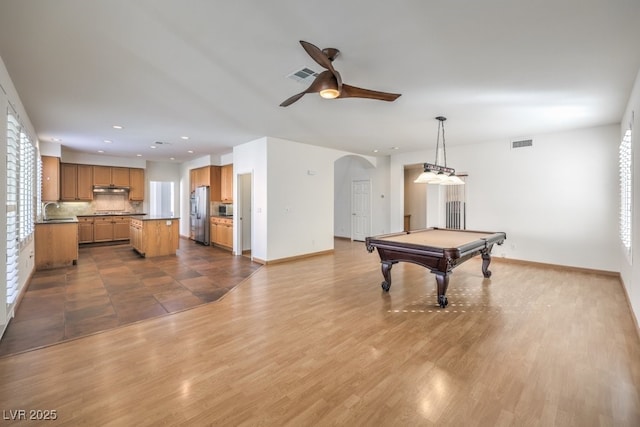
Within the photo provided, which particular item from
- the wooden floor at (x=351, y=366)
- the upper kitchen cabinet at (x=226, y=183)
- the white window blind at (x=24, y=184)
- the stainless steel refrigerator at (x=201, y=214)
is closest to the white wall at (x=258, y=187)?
the upper kitchen cabinet at (x=226, y=183)

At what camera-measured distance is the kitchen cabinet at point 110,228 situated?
8414 mm

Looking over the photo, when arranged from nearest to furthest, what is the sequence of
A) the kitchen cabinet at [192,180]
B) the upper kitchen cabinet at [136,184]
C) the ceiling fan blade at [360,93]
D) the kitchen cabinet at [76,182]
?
1. the ceiling fan blade at [360,93]
2. the kitchen cabinet at [76,182]
3. the upper kitchen cabinet at [136,184]
4. the kitchen cabinet at [192,180]

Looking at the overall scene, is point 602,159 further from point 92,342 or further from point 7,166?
point 7,166

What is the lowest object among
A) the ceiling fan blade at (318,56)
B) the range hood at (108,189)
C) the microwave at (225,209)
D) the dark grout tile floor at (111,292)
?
the dark grout tile floor at (111,292)

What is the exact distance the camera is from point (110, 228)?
8633mm

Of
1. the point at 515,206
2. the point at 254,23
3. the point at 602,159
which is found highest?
the point at 254,23

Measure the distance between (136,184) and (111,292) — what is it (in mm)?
6294

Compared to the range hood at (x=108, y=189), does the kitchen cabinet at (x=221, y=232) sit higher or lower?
lower

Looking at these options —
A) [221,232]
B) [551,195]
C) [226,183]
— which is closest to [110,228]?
[221,232]

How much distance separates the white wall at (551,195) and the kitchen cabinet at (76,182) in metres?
10.2

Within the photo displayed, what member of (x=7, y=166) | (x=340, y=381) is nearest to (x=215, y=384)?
(x=340, y=381)

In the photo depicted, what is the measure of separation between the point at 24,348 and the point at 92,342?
1.79 ft

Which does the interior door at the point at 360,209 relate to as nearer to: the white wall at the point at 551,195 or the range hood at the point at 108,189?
the white wall at the point at 551,195

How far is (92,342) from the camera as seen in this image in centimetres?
274
